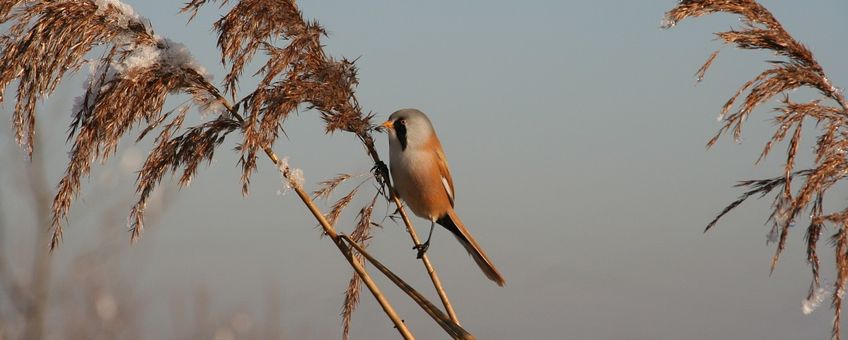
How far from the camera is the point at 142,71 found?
242cm

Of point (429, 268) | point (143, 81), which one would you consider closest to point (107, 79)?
point (143, 81)

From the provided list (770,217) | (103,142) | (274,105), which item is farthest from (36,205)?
(770,217)

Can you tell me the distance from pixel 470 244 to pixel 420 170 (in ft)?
1.34

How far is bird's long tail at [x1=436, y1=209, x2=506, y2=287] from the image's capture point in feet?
10.4

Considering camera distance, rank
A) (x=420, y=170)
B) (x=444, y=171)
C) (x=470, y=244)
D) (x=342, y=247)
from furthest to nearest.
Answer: (x=444, y=171) → (x=470, y=244) → (x=420, y=170) → (x=342, y=247)

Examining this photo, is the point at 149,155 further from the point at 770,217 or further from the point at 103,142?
the point at 770,217

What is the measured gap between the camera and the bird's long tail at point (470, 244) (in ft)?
10.4

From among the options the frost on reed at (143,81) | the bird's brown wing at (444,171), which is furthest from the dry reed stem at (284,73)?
the bird's brown wing at (444,171)

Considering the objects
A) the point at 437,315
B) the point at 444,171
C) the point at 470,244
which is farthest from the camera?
the point at 444,171

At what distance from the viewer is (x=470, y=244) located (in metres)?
3.44

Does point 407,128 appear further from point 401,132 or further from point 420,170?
point 420,170

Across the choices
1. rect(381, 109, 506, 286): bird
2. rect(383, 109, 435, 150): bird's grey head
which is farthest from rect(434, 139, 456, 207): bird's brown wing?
rect(383, 109, 435, 150): bird's grey head

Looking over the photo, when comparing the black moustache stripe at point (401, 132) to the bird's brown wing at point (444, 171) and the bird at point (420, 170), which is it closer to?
the bird at point (420, 170)

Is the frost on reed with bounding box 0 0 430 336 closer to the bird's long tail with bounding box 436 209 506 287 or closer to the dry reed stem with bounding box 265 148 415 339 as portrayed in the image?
the dry reed stem with bounding box 265 148 415 339
